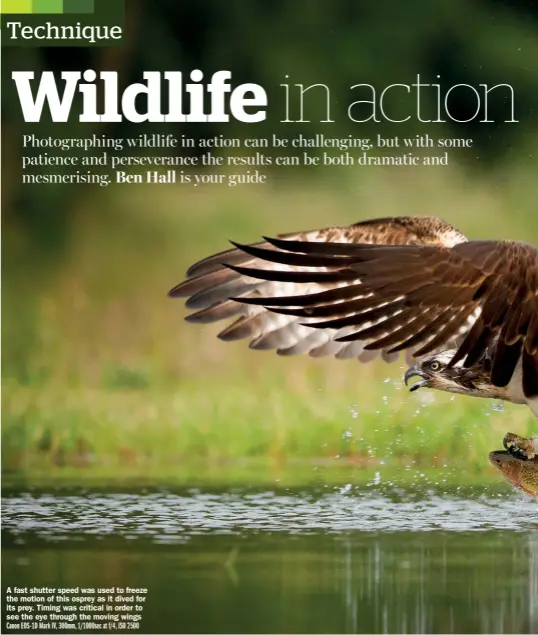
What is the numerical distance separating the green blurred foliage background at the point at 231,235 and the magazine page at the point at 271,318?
0.08ft

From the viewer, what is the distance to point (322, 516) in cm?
658

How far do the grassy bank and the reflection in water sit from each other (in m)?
1.73

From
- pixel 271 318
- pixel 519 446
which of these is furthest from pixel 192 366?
pixel 519 446

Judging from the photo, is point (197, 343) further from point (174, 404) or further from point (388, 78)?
point (388, 78)

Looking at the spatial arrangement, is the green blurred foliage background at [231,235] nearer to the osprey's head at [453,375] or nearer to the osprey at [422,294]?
the osprey's head at [453,375]

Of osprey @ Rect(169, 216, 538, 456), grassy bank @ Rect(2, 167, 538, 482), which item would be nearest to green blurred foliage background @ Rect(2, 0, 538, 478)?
grassy bank @ Rect(2, 167, 538, 482)

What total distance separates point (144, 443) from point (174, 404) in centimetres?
68

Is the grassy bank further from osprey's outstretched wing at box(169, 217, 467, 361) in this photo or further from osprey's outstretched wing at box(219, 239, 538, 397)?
osprey's outstretched wing at box(219, 239, 538, 397)

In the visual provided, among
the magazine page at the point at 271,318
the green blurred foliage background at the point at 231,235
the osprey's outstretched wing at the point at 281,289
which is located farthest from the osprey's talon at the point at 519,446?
the green blurred foliage background at the point at 231,235

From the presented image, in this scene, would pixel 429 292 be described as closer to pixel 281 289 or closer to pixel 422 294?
pixel 422 294

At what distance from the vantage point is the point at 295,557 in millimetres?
5898

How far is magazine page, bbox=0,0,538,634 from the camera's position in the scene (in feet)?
17.6

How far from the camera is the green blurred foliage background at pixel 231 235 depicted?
29.6 feet

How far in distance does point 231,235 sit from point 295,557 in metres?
5.41
